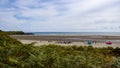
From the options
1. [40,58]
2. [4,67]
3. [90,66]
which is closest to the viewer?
[4,67]

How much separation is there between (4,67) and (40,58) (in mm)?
1233

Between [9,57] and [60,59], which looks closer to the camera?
[9,57]

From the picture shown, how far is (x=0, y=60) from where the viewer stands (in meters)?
7.86

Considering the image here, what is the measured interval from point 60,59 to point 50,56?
1.16 ft

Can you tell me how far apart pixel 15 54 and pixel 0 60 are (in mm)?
914

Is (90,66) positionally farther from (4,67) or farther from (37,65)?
(4,67)

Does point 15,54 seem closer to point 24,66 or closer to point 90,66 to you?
point 24,66

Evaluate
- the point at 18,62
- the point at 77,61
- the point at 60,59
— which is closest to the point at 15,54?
the point at 18,62

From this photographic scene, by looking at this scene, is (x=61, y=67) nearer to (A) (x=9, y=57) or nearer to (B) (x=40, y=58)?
(B) (x=40, y=58)

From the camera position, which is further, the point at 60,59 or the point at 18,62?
the point at 60,59

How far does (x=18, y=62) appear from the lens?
7828mm

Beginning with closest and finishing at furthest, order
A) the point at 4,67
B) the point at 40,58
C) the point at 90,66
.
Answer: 1. the point at 4,67
2. the point at 40,58
3. the point at 90,66

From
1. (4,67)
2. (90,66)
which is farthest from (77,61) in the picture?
(4,67)

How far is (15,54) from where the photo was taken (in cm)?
871
